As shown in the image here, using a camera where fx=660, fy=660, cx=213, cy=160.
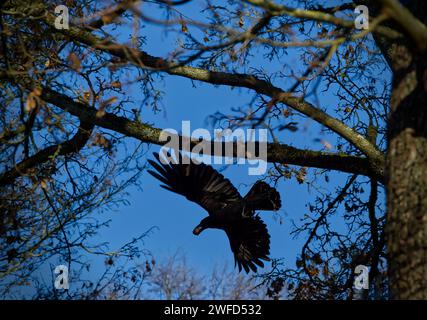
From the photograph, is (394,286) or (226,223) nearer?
(394,286)

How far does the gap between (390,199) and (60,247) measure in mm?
4443

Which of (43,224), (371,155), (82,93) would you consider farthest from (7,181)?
(371,155)

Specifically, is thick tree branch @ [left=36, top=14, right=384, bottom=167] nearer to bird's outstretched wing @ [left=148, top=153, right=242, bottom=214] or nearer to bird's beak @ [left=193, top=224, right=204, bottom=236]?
bird's outstretched wing @ [left=148, top=153, right=242, bottom=214]

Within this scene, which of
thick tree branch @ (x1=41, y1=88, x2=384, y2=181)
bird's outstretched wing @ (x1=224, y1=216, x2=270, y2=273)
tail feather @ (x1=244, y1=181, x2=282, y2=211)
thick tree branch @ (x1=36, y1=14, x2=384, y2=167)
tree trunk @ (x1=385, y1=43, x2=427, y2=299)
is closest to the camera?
tree trunk @ (x1=385, y1=43, x2=427, y2=299)

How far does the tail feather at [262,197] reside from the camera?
8.02 meters

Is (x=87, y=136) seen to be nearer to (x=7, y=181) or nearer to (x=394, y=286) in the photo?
(x=7, y=181)

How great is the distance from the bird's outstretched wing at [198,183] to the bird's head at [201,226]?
156 mm

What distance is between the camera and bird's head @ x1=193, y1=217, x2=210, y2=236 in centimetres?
867

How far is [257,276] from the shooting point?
8.21 meters

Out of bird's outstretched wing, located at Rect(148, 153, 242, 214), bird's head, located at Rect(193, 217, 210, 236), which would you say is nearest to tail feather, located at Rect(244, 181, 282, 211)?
bird's outstretched wing, located at Rect(148, 153, 242, 214)

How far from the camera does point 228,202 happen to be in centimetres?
864

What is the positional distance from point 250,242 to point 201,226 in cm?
68

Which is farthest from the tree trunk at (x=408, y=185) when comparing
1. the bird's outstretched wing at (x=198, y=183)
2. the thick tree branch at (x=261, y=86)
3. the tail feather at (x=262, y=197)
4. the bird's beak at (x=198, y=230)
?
the bird's beak at (x=198, y=230)

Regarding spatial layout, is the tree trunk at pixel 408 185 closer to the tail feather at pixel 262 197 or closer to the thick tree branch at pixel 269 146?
the thick tree branch at pixel 269 146
